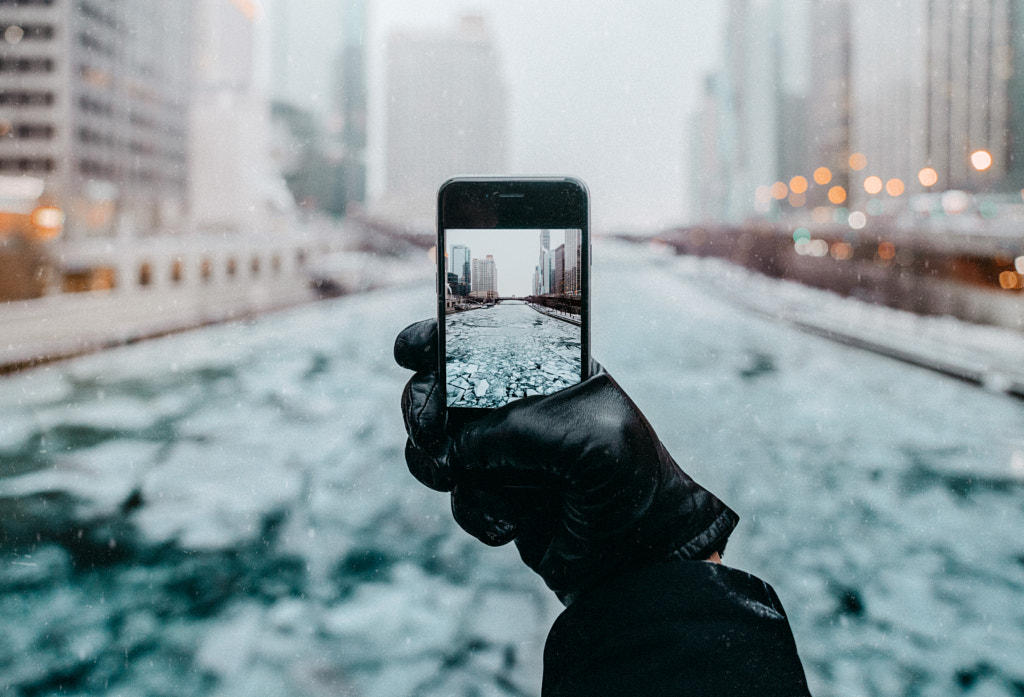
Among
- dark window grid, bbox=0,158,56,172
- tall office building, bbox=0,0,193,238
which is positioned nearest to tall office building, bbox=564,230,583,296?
tall office building, bbox=0,0,193,238

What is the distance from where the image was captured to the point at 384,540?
2885 millimetres

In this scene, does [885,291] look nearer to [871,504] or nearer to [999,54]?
[871,504]

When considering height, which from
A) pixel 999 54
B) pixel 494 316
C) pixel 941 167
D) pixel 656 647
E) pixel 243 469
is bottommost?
pixel 243 469

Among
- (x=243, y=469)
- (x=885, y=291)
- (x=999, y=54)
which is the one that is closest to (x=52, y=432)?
(x=243, y=469)

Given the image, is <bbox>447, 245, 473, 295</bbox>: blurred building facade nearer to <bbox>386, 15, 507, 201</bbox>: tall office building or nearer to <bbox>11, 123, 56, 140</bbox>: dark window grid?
<bbox>386, 15, 507, 201</bbox>: tall office building

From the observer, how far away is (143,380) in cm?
643

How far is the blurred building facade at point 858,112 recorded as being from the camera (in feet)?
151

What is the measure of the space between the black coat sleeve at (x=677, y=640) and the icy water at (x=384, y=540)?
878 mm

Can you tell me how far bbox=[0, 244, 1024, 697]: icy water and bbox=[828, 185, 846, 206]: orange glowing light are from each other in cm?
7569

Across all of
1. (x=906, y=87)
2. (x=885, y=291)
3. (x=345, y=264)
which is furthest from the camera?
(x=906, y=87)

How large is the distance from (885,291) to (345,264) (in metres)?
15.7

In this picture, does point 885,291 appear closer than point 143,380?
No

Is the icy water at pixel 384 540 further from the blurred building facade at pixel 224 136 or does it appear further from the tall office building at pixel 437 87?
the blurred building facade at pixel 224 136

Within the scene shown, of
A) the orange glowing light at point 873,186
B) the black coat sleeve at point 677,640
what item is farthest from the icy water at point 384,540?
the orange glowing light at point 873,186
